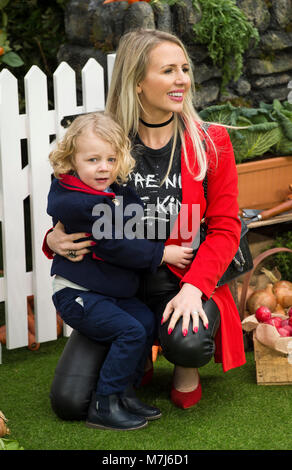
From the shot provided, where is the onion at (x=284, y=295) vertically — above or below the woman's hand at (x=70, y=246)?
below

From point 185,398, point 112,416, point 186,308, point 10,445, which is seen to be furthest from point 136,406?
point 10,445

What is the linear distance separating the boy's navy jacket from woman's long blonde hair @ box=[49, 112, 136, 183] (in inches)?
2.7

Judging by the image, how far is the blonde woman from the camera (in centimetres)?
300

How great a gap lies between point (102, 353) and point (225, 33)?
2389 mm

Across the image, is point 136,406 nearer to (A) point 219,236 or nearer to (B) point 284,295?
(A) point 219,236

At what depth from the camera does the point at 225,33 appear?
464cm

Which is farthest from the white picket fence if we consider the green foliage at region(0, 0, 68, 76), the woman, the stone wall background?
the green foliage at region(0, 0, 68, 76)

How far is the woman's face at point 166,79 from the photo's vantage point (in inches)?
123

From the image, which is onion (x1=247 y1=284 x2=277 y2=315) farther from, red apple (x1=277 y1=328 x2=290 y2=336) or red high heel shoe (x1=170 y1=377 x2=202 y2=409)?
red high heel shoe (x1=170 y1=377 x2=202 y2=409)

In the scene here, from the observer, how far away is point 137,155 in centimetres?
325

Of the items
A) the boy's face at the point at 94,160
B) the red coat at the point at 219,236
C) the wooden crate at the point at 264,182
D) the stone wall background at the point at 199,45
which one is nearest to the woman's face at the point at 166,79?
the red coat at the point at 219,236

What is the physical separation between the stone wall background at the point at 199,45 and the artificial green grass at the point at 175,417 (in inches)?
77.9

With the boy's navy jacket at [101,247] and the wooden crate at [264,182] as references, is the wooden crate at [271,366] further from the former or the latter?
the wooden crate at [264,182]

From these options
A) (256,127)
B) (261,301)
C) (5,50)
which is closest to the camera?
(261,301)
